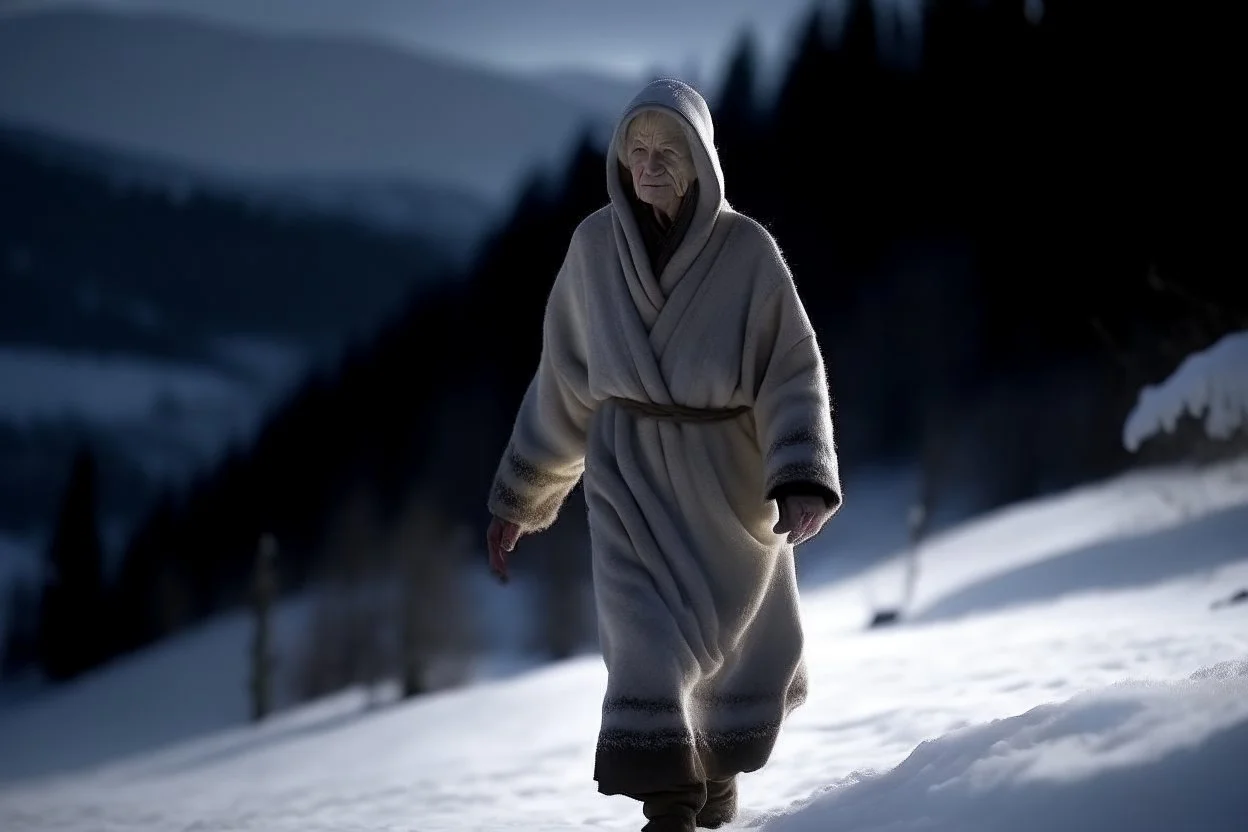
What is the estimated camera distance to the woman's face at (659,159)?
146 inches

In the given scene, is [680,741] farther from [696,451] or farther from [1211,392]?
[1211,392]

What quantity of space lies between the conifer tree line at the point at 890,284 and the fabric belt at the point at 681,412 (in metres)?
22.6

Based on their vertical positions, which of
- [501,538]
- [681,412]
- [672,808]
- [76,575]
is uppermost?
[76,575]

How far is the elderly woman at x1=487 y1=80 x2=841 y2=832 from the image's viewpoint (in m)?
3.53

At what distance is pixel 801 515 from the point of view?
11.5 ft

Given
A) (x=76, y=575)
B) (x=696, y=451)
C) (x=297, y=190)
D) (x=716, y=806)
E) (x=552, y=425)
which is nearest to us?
(x=696, y=451)

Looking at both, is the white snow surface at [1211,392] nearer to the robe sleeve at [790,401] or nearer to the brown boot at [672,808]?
the robe sleeve at [790,401]

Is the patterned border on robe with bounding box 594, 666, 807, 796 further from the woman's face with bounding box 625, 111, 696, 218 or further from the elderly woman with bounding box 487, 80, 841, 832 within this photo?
the woman's face with bounding box 625, 111, 696, 218

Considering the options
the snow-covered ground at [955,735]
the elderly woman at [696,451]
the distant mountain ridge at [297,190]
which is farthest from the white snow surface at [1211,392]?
the distant mountain ridge at [297,190]

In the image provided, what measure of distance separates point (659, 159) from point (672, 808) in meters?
1.71

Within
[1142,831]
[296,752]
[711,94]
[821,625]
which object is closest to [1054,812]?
[1142,831]

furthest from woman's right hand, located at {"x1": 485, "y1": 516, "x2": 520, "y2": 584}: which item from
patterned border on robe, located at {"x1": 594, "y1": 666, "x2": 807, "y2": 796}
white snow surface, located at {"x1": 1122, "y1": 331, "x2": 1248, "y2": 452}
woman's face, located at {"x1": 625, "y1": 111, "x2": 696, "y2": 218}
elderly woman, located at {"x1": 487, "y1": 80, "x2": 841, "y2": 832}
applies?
white snow surface, located at {"x1": 1122, "y1": 331, "x2": 1248, "y2": 452}

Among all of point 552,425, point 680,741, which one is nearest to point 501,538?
point 552,425

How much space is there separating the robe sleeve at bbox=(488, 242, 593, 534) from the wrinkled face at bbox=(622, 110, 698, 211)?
34 cm
